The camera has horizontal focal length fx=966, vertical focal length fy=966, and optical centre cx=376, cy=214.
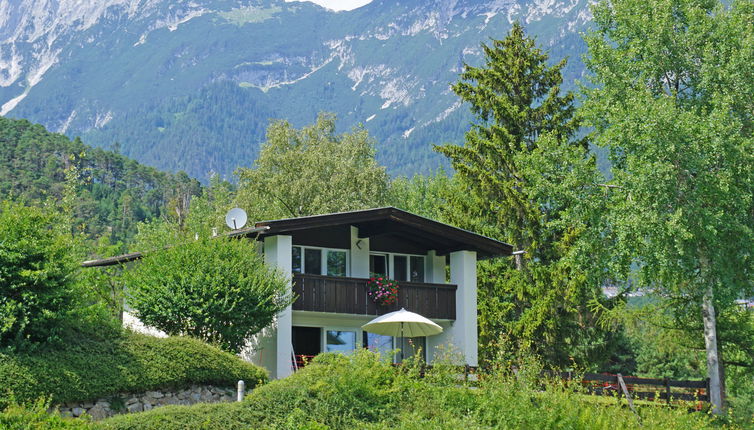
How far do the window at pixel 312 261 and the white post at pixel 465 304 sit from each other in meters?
4.86

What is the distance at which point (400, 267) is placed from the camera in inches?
1318

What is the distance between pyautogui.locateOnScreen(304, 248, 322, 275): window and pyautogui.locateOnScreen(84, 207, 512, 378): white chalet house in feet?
0.10

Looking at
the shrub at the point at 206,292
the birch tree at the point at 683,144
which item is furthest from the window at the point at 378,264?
the birch tree at the point at 683,144

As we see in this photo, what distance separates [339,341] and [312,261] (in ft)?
9.05

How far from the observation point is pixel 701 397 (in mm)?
25719

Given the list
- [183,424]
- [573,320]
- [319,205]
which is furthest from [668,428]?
[319,205]

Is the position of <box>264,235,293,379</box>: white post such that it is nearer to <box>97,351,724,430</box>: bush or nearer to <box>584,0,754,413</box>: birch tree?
<box>97,351,724,430</box>: bush

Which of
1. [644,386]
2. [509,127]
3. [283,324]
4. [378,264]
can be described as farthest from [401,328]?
[509,127]

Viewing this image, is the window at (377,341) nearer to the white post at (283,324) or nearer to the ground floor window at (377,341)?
the ground floor window at (377,341)

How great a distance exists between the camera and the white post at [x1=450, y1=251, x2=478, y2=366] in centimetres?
3222

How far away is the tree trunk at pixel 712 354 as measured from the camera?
2738 cm

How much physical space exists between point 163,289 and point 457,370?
320 inches

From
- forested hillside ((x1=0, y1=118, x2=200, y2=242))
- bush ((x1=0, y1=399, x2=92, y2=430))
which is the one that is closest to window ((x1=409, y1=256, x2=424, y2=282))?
bush ((x1=0, y1=399, x2=92, y2=430))

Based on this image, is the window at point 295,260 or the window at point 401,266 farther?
the window at point 401,266
